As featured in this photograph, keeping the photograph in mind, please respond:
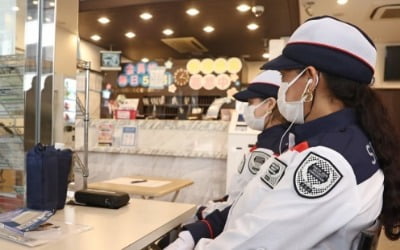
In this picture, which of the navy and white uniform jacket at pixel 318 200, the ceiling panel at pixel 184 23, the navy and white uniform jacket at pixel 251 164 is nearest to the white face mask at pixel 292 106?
the navy and white uniform jacket at pixel 318 200

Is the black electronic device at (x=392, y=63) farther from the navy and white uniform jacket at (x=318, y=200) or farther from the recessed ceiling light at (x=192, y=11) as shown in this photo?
the navy and white uniform jacket at (x=318, y=200)

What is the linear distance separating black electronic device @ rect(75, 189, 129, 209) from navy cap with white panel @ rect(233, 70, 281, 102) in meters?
0.96

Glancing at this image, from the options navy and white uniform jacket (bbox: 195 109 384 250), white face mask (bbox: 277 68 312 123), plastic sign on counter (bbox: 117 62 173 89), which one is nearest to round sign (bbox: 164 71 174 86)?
plastic sign on counter (bbox: 117 62 173 89)

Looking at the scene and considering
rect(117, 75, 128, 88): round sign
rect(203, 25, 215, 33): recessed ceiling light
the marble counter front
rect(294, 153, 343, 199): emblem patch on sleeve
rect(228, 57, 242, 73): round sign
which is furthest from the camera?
rect(117, 75, 128, 88): round sign

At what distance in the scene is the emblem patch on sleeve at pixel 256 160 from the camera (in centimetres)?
168

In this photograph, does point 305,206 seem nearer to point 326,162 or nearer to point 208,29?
point 326,162

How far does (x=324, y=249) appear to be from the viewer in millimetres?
947

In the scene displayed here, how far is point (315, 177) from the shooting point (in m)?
0.90

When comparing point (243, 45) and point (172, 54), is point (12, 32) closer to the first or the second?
point (243, 45)

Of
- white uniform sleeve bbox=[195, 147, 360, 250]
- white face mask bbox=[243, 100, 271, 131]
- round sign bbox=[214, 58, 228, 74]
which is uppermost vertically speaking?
round sign bbox=[214, 58, 228, 74]

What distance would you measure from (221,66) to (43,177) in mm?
4813

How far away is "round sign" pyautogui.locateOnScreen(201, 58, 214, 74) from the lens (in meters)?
5.91

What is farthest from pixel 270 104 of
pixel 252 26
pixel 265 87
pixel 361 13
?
pixel 361 13

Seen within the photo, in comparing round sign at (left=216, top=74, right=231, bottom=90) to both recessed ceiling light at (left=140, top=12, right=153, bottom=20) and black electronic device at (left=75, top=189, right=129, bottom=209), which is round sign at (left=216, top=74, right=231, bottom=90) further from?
black electronic device at (left=75, top=189, right=129, bottom=209)
